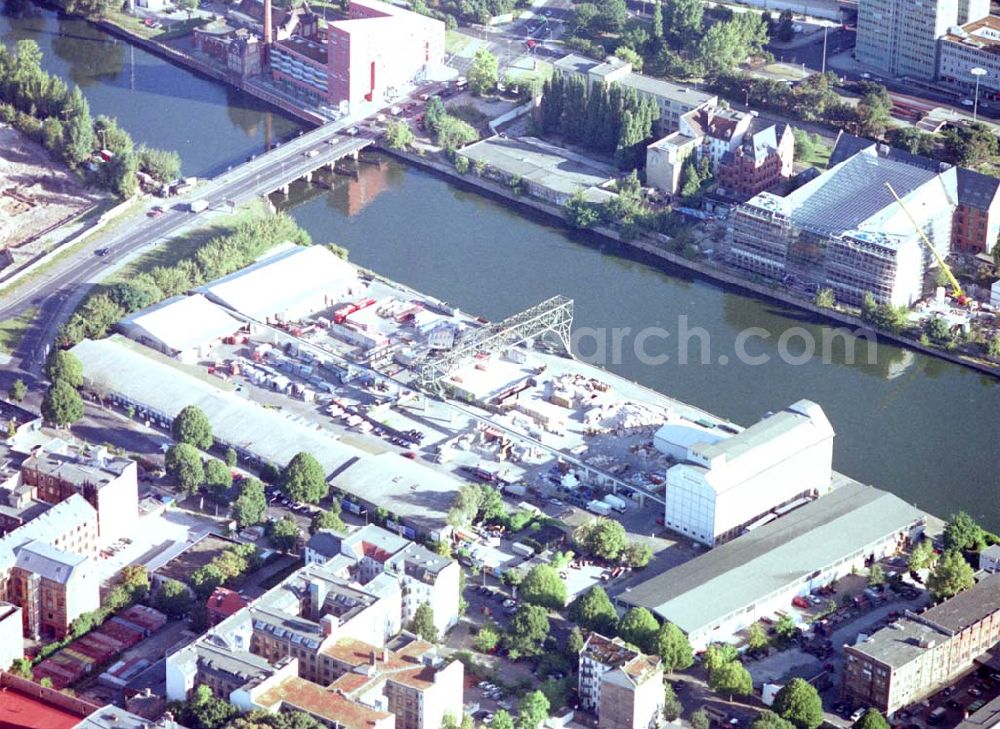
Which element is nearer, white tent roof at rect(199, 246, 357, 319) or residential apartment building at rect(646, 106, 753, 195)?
white tent roof at rect(199, 246, 357, 319)

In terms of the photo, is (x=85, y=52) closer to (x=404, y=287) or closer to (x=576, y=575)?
(x=404, y=287)

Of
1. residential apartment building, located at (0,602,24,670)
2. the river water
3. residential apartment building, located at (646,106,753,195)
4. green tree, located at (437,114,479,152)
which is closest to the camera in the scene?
residential apartment building, located at (0,602,24,670)

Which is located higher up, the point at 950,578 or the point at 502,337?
the point at 502,337

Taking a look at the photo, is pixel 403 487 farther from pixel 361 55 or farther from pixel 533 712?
pixel 361 55

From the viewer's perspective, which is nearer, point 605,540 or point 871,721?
point 871,721

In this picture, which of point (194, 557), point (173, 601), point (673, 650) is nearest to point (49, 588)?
point (173, 601)

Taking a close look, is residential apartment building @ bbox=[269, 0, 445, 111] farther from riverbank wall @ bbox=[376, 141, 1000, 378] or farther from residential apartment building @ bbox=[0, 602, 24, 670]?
residential apartment building @ bbox=[0, 602, 24, 670]

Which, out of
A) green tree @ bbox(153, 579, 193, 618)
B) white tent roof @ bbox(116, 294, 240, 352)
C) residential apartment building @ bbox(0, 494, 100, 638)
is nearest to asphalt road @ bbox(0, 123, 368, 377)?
white tent roof @ bbox(116, 294, 240, 352)
